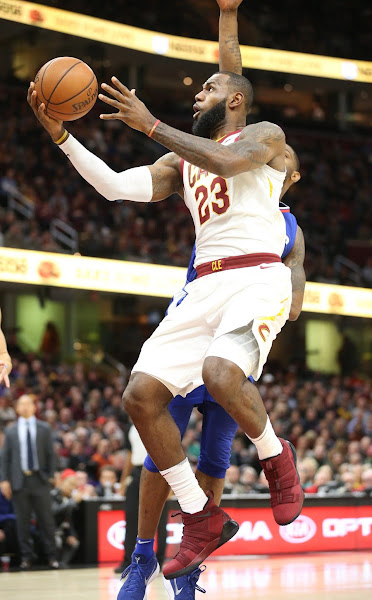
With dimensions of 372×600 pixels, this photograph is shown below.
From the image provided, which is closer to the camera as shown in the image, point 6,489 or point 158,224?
point 6,489

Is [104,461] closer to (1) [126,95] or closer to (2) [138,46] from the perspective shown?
(1) [126,95]

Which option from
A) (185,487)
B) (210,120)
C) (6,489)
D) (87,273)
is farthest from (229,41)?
(87,273)

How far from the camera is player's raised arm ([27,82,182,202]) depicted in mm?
4859

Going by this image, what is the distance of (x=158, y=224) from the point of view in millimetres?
25219

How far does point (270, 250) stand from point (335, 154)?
87.2 ft

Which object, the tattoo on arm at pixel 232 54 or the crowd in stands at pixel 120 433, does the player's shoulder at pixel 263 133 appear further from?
the crowd in stands at pixel 120 433

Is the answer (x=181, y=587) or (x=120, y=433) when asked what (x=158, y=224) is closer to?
(x=120, y=433)

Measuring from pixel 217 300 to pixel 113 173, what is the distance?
2.87ft

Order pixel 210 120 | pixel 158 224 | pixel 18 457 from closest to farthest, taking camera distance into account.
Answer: pixel 210 120 < pixel 18 457 < pixel 158 224

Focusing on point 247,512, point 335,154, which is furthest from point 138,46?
point 247,512

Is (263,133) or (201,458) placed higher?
(263,133)

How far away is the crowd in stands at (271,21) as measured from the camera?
25.8m

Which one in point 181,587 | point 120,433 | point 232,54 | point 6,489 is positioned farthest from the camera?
point 120,433

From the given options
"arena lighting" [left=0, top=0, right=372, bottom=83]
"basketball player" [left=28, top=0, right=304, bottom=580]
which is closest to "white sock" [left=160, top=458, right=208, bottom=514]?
"basketball player" [left=28, top=0, right=304, bottom=580]
